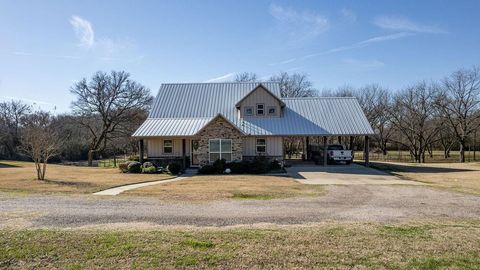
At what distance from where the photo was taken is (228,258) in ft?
22.5

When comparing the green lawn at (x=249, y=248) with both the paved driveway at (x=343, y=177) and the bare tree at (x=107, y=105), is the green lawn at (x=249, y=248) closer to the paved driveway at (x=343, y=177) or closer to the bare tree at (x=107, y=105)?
the paved driveway at (x=343, y=177)

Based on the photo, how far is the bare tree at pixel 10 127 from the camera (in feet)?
171

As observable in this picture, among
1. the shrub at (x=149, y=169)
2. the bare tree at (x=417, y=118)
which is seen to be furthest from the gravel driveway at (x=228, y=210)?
the bare tree at (x=417, y=118)

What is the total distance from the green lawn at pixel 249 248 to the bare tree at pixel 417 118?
143 ft

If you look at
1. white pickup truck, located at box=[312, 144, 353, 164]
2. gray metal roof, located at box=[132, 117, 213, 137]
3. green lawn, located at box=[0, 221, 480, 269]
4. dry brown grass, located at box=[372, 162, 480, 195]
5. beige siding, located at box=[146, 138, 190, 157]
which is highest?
gray metal roof, located at box=[132, 117, 213, 137]

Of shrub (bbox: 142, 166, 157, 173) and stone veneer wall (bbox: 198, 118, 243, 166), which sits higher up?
stone veneer wall (bbox: 198, 118, 243, 166)

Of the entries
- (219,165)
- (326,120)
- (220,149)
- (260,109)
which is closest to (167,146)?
(220,149)

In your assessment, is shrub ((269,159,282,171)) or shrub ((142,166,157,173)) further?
shrub ((269,159,282,171))

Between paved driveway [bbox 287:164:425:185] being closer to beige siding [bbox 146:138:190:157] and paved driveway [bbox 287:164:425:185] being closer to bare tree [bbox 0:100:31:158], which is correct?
beige siding [bbox 146:138:190:157]

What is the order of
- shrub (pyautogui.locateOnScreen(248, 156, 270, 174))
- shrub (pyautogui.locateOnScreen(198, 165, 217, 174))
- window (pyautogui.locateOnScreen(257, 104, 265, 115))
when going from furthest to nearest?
window (pyautogui.locateOnScreen(257, 104, 265, 115)) < shrub (pyautogui.locateOnScreen(248, 156, 270, 174)) < shrub (pyautogui.locateOnScreen(198, 165, 217, 174))

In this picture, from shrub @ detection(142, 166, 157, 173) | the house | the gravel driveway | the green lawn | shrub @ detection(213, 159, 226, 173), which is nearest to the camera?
the green lawn

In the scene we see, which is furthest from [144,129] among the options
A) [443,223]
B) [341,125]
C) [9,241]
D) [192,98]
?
[443,223]

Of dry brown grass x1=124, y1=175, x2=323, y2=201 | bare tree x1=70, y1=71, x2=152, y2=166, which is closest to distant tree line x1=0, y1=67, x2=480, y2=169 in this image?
bare tree x1=70, y1=71, x2=152, y2=166

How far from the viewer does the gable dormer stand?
1252 inches
